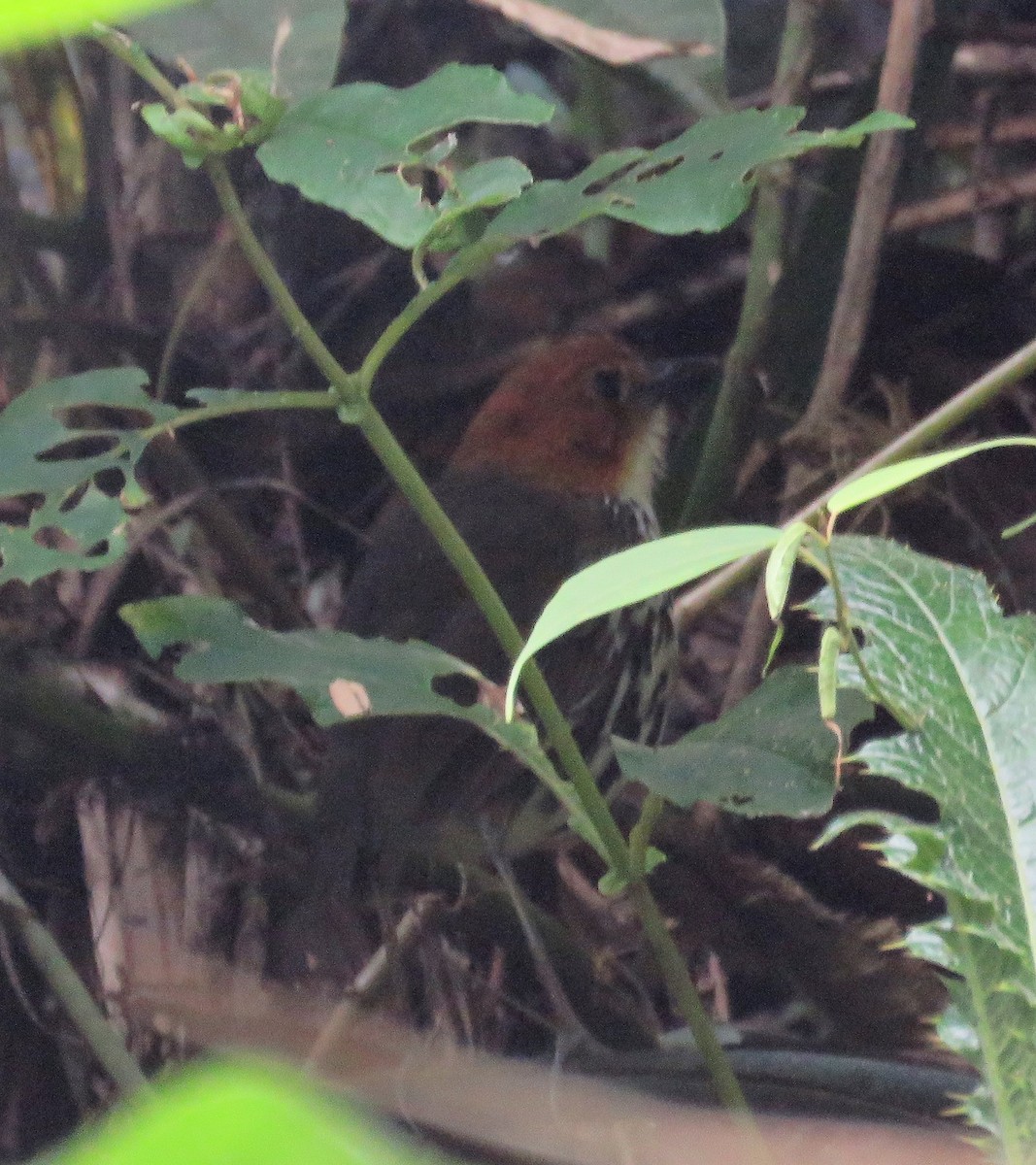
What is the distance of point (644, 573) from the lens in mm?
453

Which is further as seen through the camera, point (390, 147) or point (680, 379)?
point (680, 379)

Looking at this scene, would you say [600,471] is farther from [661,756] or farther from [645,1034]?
[661,756]

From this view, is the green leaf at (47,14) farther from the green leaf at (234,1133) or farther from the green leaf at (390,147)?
the green leaf at (390,147)

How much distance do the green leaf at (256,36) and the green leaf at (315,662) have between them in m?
0.54

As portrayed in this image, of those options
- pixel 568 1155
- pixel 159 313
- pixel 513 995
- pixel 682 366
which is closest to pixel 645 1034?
pixel 513 995

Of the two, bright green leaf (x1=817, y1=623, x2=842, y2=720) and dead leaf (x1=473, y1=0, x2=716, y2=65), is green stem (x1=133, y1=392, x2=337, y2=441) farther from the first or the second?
dead leaf (x1=473, y1=0, x2=716, y2=65)

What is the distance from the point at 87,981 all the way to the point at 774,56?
154 cm

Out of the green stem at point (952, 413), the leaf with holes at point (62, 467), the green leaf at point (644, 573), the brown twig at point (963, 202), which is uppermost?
the brown twig at point (963, 202)

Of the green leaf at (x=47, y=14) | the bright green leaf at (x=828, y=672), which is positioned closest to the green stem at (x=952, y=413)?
the bright green leaf at (x=828, y=672)

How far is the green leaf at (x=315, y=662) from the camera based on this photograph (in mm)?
857

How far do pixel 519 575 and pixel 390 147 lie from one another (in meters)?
0.96

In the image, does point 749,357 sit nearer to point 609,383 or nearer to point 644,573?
point 609,383

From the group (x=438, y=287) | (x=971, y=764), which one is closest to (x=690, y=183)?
(x=438, y=287)

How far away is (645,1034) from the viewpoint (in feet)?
4.38
